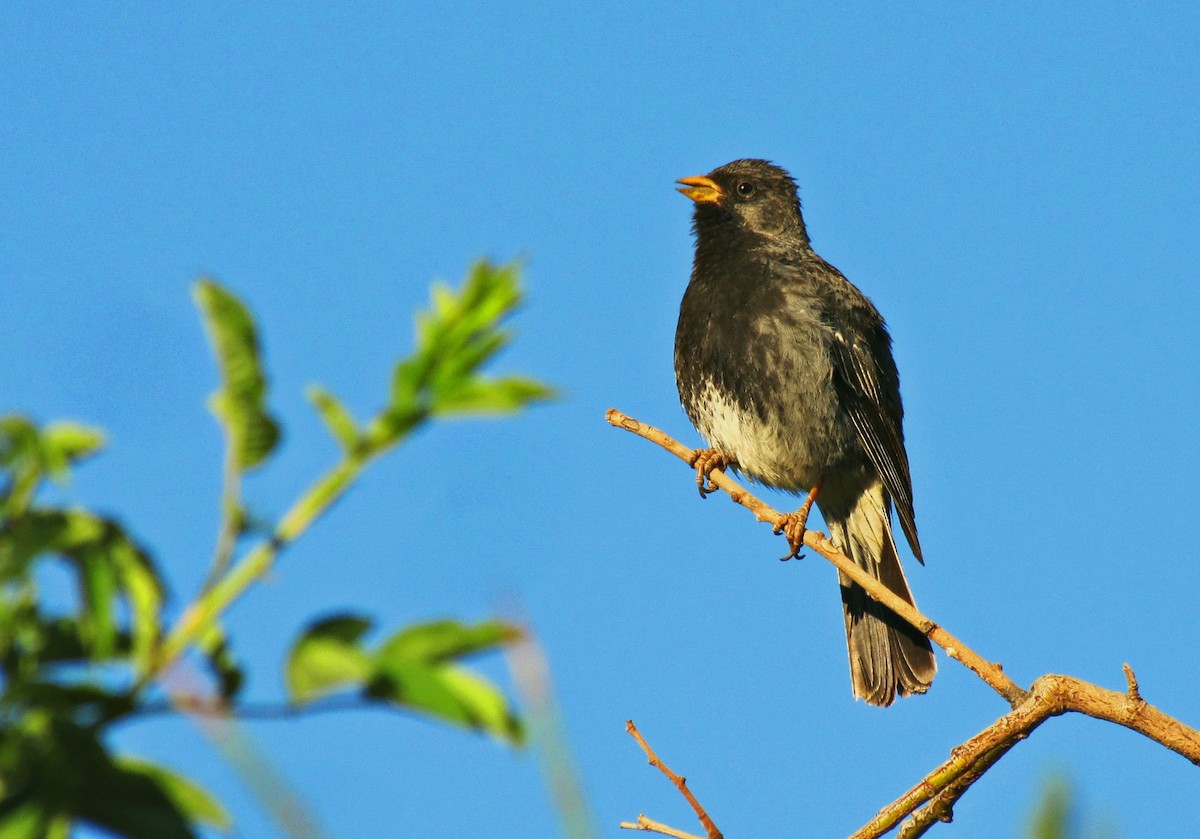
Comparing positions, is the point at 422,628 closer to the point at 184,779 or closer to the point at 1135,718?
the point at 184,779

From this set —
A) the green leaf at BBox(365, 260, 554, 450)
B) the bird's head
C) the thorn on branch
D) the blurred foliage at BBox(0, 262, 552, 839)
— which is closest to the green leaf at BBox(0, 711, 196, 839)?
the blurred foliage at BBox(0, 262, 552, 839)

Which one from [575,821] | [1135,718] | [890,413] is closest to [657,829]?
[1135,718]

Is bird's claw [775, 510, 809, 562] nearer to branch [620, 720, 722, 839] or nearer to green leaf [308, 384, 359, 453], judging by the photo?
branch [620, 720, 722, 839]

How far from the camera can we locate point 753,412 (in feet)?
24.9

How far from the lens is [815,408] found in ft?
25.0

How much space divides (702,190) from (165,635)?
8323mm

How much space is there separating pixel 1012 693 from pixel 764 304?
14.7ft

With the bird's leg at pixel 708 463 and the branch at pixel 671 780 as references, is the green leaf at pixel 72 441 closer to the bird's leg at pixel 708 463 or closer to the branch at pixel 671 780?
the branch at pixel 671 780

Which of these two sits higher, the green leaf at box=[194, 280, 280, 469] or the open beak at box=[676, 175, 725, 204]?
the open beak at box=[676, 175, 725, 204]

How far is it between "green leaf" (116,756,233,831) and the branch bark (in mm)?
2053

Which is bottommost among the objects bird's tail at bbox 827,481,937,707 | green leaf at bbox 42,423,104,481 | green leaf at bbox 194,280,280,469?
green leaf at bbox 194,280,280,469

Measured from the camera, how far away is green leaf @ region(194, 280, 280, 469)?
754 millimetres

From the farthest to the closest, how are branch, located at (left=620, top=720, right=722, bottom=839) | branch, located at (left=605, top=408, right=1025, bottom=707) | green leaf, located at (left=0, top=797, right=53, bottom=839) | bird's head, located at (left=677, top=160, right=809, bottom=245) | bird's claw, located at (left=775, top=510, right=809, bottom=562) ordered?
1. bird's head, located at (left=677, top=160, right=809, bottom=245)
2. bird's claw, located at (left=775, top=510, right=809, bottom=562)
3. branch, located at (left=605, top=408, right=1025, bottom=707)
4. branch, located at (left=620, top=720, right=722, bottom=839)
5. green leaf, located at (left=0, top=797, right=53, bottom=839)

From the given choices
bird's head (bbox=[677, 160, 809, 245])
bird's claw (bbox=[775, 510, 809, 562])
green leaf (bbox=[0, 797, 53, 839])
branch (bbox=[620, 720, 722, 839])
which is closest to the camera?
green leaf (bbox=[0, 797, 53, 839])
